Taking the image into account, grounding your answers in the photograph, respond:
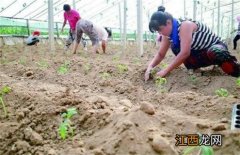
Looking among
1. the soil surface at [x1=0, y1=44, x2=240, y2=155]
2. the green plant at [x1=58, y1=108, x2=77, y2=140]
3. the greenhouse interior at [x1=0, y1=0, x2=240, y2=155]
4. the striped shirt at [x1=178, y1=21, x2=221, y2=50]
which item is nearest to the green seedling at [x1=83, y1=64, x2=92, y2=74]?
the greenhouse interior at [x1=0, y1=0, x2=240, y2=155]

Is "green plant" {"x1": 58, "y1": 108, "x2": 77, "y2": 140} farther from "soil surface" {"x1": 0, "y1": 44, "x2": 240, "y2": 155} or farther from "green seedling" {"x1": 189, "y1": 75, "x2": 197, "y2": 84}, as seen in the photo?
"green seedling" {"x1": 189, "y1": 75, "x2": 197, "y2": 84}

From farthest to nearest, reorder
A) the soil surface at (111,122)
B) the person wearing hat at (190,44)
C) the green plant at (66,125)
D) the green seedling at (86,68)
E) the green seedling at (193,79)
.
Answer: the green seedling at (86,68)
the green seedling at (193,79)
the person wearing hat at (190,44)
the green plant at (66,125)
the soil surface at (111,122)

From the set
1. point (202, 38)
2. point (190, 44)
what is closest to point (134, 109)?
point (190, 44)

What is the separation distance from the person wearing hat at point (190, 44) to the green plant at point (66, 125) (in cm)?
143

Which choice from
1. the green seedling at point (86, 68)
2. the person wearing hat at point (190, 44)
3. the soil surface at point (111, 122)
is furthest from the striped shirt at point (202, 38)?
the green seedling at point (86, 68)

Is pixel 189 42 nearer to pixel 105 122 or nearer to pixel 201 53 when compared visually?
pixel 201 53

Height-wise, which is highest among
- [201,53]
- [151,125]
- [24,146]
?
[201,53]

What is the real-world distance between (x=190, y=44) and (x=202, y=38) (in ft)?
0.96

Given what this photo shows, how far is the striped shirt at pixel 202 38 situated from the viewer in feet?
11.2

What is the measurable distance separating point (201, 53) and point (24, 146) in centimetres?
234

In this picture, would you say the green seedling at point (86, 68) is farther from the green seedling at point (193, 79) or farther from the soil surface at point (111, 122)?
the green seedling at point (193, 79)

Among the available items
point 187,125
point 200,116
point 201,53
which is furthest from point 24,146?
point 201,53

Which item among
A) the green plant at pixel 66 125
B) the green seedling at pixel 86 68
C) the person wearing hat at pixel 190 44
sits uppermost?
the person wearing hat at pixel 190 44

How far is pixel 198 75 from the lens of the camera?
3.80m
